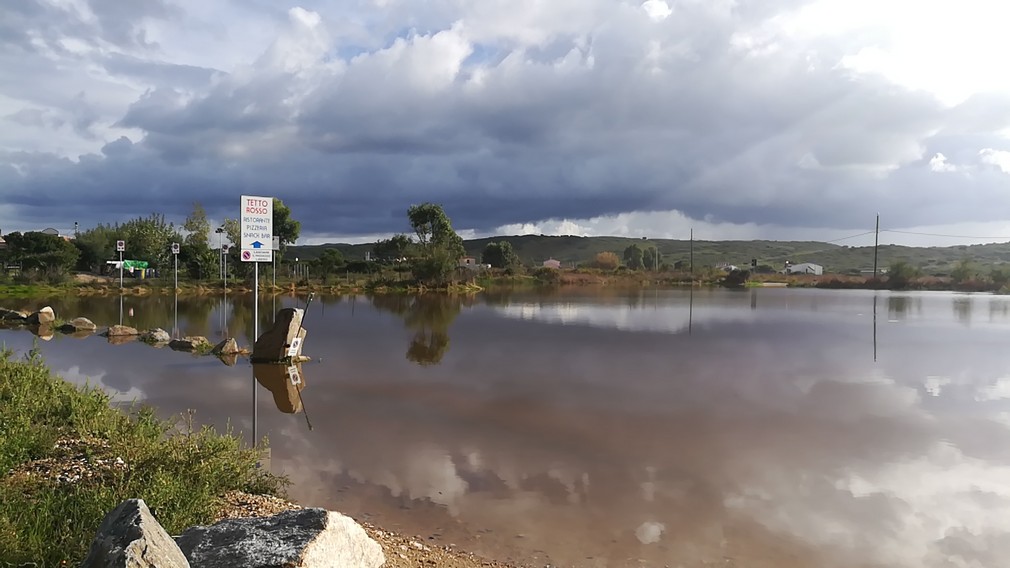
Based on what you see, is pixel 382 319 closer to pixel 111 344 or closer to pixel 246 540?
pixel 111 344

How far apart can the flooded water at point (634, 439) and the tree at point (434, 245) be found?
27564 mm

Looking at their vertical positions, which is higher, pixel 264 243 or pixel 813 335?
pixel 264 243

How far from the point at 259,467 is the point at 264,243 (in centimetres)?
898

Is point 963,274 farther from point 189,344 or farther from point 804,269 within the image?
point 189,344

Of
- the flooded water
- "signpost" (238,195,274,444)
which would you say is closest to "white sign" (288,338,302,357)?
the flooded water

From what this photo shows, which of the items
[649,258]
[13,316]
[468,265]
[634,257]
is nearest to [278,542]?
[13,316]

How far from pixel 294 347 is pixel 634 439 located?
7866 mm

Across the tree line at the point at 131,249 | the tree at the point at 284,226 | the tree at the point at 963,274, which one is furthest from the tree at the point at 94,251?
the tree at the point at 963,274

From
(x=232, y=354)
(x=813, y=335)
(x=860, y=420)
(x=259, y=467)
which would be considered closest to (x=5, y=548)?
(x=259, y=467)

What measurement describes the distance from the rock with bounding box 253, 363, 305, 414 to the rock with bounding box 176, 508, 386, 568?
5967 mm

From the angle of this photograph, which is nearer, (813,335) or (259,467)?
(259,467)

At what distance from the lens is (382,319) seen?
80.1 feet

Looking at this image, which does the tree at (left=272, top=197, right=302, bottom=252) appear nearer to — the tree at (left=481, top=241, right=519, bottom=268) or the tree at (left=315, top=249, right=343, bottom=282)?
the tree at (left=315, top=249, right=343, bottom=282)

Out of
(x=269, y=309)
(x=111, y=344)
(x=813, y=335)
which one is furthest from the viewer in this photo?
(x=269, y=309)
